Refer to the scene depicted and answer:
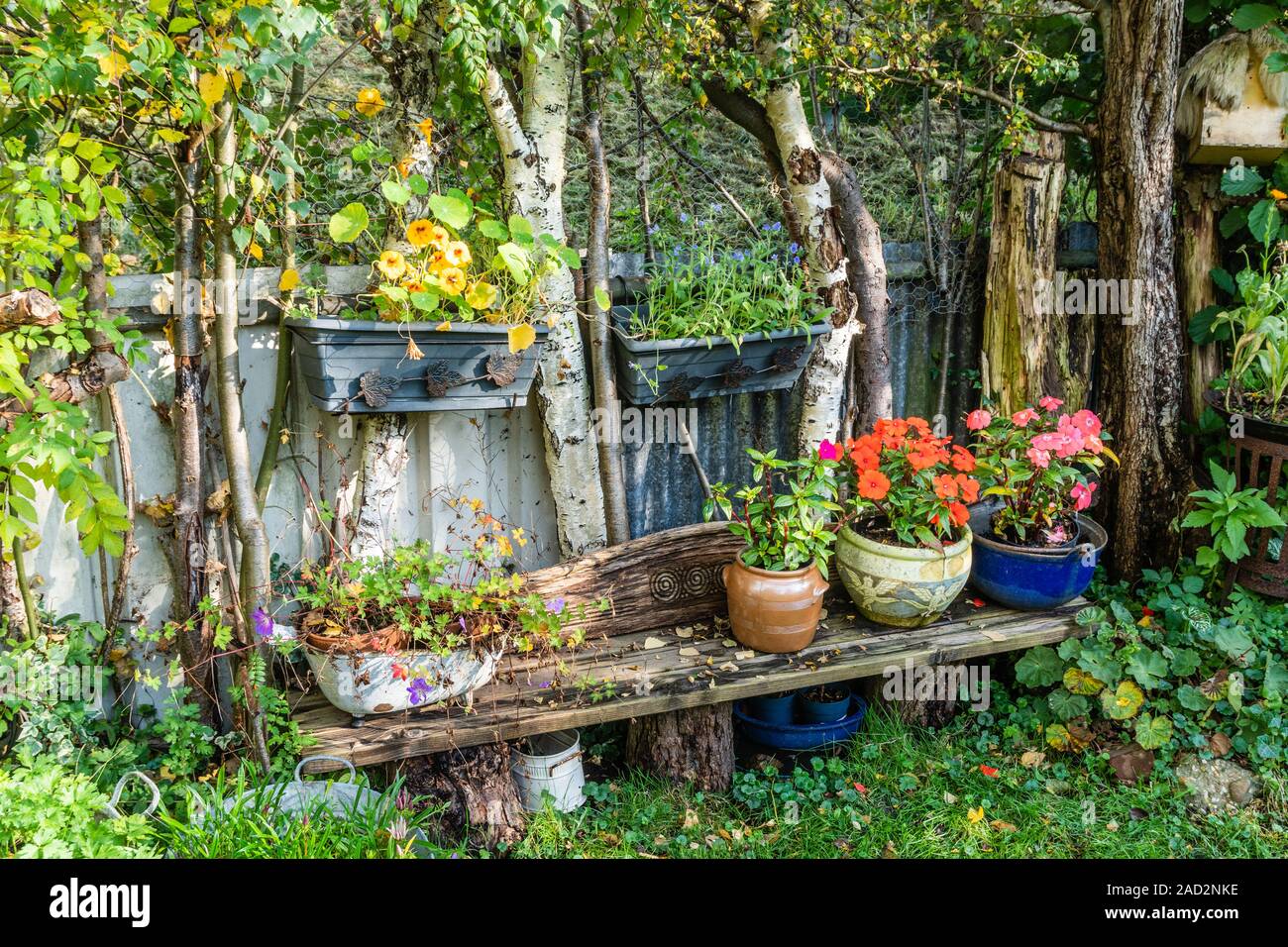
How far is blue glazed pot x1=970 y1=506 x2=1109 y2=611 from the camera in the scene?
128 inches

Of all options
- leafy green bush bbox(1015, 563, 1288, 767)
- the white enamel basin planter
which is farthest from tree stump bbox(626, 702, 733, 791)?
leafy green bush bbox(1015, 563, 1288, 767)

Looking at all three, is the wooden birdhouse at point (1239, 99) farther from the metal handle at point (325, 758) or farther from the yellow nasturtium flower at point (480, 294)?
the metal handle at point (325, 758)

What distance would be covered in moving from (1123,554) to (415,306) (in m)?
2.76

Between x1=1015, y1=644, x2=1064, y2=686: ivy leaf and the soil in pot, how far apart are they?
617mm

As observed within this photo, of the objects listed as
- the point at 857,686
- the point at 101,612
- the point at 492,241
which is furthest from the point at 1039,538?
the point at 101,612

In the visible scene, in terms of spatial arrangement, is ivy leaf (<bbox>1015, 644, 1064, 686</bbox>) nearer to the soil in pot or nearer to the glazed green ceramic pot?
the glazed green ceramic pot

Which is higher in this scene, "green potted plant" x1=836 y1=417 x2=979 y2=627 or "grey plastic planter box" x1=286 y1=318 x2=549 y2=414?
"grey plastic planter box" x1=286 y1=318 x2=549 y2=414

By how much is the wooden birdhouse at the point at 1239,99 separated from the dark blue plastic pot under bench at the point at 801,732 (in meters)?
2.43

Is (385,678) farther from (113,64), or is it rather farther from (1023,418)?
(1023,418)

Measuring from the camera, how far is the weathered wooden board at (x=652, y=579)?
310cm

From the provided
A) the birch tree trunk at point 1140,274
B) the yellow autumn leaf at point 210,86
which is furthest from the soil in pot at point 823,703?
the yellow autumn leaf at point 210,86

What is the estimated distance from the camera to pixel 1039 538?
3342 millimetres

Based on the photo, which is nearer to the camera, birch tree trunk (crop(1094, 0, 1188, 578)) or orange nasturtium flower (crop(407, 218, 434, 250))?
orange nasturtium flower (crop(407, 218, 434, 250))

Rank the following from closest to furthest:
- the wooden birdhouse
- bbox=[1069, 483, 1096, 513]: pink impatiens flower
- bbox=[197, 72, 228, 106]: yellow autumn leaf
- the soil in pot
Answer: bbox=[197, 72, 228, 106]: yellow autumn leaf
bbox=[1069, 483, 1096, 513]: pink impatiens flower
the wooden birdhouse
the soil in pot
